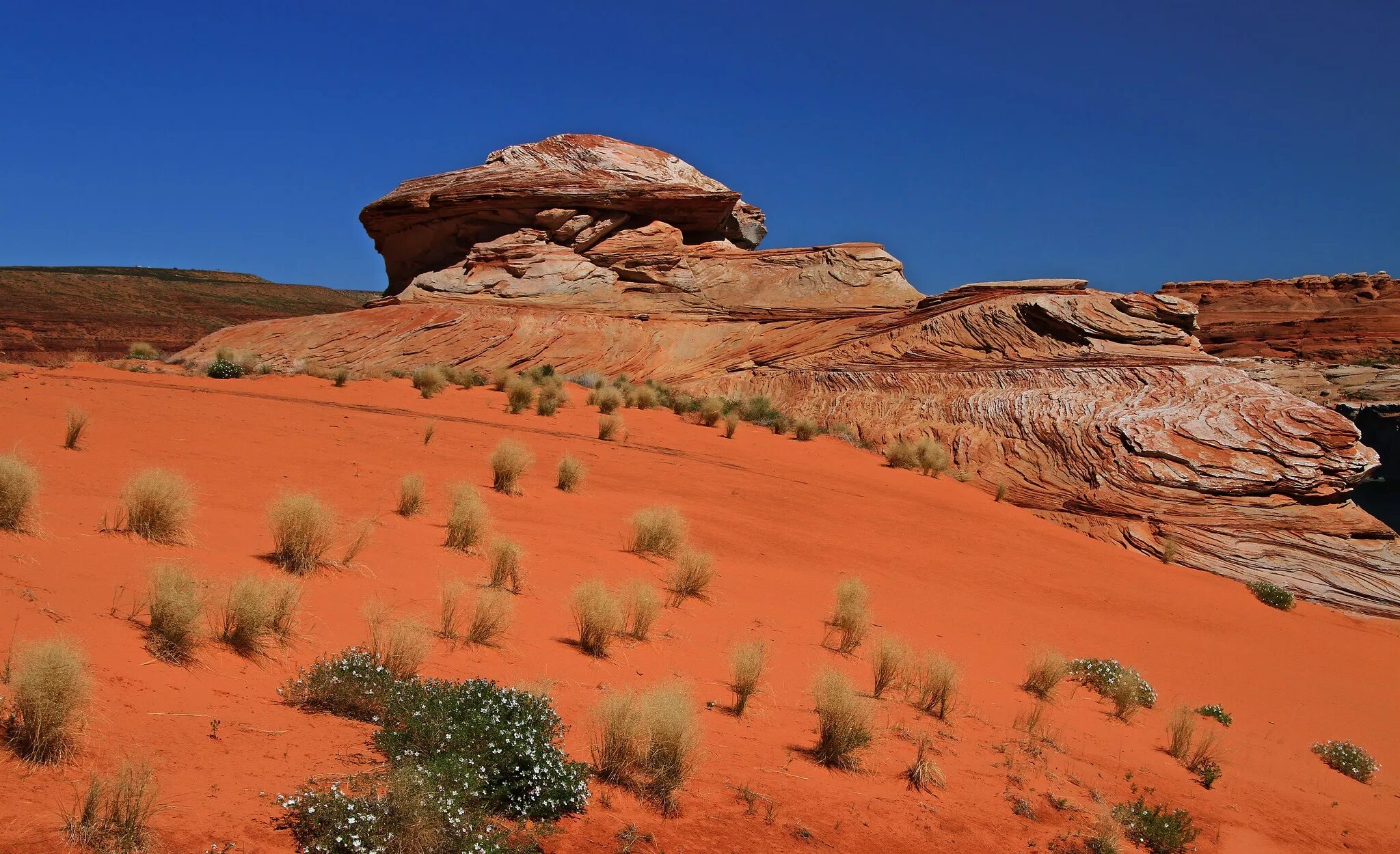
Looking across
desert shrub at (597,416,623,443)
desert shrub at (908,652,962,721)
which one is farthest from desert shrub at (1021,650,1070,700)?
desert shrub at (597,416,623,443)

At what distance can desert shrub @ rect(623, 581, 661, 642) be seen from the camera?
24.5ft

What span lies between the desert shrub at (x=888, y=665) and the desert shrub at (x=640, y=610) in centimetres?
183

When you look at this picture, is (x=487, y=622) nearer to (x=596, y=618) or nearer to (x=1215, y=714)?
(x=596, y=618)

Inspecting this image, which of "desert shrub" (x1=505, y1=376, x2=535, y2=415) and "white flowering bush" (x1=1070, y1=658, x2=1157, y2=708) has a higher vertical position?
"desert shrub" (x1=505, y1=376, x2=535, y2=415)

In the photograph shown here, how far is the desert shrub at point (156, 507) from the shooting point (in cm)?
707

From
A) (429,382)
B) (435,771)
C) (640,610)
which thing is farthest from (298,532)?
(429,382)

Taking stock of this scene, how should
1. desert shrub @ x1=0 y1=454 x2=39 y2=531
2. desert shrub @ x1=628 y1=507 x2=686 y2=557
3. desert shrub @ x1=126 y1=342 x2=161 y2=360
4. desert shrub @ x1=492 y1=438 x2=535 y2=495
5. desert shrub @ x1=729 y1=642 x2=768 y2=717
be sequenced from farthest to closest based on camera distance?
desert shrub @ x1=126 y1=342 x2=161 y2=360 < desert shrub @ x1=492 y1=438 x2=535 y2=495 < desert shrub @ x1=628 y1=507 x2=686 y2=557 < desert shrub @ x1=729 y1=642 x2=768 y2=717 < desert shrub @ x1=0 y1=454 x2=39 y2=531

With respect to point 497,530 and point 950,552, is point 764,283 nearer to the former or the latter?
point 950,552

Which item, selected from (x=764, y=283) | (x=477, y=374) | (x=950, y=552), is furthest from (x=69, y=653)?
(x=764, y=283)

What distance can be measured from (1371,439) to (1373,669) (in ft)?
71.2

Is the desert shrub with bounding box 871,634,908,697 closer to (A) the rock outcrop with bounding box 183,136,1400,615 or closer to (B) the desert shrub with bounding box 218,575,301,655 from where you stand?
(B) the desert shrub with bounding box 218,575,301,655

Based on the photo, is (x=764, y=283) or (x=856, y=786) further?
(x=764, y=283)

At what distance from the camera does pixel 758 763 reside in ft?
18.9

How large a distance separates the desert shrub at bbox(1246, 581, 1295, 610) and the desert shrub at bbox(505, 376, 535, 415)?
12.1 metres
